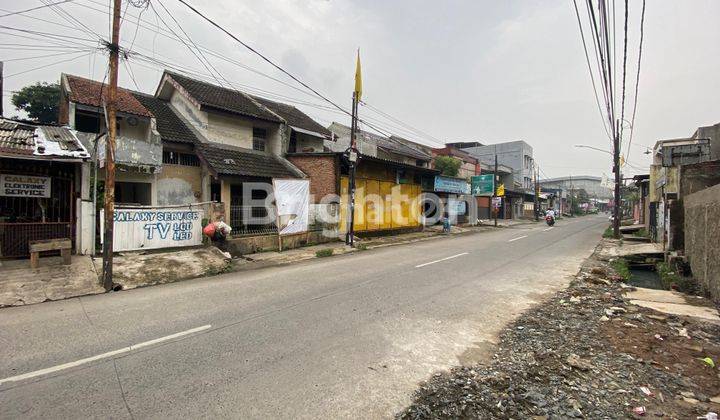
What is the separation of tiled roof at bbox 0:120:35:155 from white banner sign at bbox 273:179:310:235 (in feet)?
25.2

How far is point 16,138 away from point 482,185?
3256 cm

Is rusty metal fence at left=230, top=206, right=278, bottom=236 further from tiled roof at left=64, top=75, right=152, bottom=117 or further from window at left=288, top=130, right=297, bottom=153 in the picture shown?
window at left=288, top=130, right=297, bottom=153

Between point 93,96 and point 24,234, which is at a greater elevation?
point 93,96

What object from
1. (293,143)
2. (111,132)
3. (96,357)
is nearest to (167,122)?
(293,143)

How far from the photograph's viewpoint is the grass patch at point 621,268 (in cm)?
968

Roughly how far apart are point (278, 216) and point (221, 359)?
35.0ft

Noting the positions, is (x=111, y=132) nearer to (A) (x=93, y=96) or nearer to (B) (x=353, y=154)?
(A) (x=93, y=96)

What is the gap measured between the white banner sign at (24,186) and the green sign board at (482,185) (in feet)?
104

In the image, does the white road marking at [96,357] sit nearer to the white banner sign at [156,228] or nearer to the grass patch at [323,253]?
the white banner sign at [156,228]

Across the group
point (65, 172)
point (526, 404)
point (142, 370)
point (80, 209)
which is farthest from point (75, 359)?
point (65, 172)

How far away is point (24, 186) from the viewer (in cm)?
1041

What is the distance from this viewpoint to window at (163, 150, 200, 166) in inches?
642

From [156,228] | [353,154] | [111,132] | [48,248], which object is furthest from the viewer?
[353,154]

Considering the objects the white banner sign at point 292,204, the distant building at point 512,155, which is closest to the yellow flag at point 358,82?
the white banner sign at point 292,204
